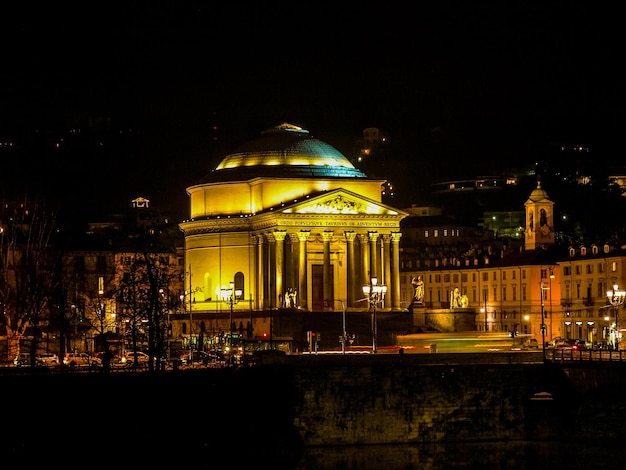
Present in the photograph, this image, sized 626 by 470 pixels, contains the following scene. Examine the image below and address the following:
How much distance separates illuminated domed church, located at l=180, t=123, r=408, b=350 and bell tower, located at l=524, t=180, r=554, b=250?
30.2 meters

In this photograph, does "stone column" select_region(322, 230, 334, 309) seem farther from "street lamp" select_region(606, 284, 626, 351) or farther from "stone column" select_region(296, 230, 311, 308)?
"street lamp" select_region(606, 284, 626, 351)

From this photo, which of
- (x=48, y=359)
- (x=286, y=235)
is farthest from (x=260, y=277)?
(x=48, y=359)

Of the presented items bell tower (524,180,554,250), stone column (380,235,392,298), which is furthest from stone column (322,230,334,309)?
bell tower (524,180,554,250)

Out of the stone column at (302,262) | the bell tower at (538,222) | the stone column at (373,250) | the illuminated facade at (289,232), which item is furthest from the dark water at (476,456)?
the bell tower at (538,222)

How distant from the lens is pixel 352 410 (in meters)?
84.4

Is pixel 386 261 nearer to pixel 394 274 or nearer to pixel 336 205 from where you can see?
pixel 394 274

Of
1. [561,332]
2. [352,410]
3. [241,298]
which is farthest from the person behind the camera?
[561,332]

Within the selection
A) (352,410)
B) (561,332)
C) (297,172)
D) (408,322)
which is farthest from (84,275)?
(352,410)

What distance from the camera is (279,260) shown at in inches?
5443

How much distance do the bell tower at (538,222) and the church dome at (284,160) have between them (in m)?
30.4

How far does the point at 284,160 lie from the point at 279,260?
12991 mm

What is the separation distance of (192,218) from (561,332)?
128 feet

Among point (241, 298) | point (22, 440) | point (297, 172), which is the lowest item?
point (22, 440)

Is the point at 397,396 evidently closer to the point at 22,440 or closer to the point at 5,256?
the point at 22,440
